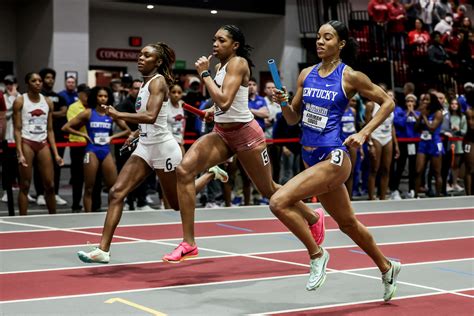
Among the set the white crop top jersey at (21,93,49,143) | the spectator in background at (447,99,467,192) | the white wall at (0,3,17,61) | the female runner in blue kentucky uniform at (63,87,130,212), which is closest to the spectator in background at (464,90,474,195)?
the spectator in background at (447,99,467,192)

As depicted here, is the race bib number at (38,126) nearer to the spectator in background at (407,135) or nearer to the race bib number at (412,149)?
the spectator in background at (407,135)

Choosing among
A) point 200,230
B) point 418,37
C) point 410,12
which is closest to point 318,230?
point 200,230

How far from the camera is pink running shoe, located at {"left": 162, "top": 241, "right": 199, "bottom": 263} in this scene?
23.9 feet

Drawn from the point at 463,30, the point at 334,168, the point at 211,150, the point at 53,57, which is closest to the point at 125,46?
the point at 53,57

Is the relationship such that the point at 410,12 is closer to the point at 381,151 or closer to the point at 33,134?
the point at 381,151

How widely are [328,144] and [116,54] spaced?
16.3m

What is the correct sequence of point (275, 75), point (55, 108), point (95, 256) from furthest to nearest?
point (55, 108) < point (95, 256) < point (275, 75)

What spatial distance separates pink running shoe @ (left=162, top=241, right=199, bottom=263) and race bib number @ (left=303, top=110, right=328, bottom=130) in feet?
5.16

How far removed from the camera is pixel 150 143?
8273 millimetres

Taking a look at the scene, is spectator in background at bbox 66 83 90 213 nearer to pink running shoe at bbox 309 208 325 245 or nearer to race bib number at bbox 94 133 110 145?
race bib number at bbox 94 133 110 145

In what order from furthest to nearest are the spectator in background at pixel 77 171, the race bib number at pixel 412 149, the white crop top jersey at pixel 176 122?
the race bib number at pixel 412 149, the white crop top jersey at pixel 176 122, the spectator in background at pixel 77 171

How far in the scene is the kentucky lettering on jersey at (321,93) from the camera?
21.7 ft

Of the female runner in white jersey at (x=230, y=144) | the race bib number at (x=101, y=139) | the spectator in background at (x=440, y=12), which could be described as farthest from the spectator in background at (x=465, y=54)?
the female runner in white jersey at (x=230, y=144)

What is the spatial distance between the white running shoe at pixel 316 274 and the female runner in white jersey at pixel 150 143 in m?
2.12
